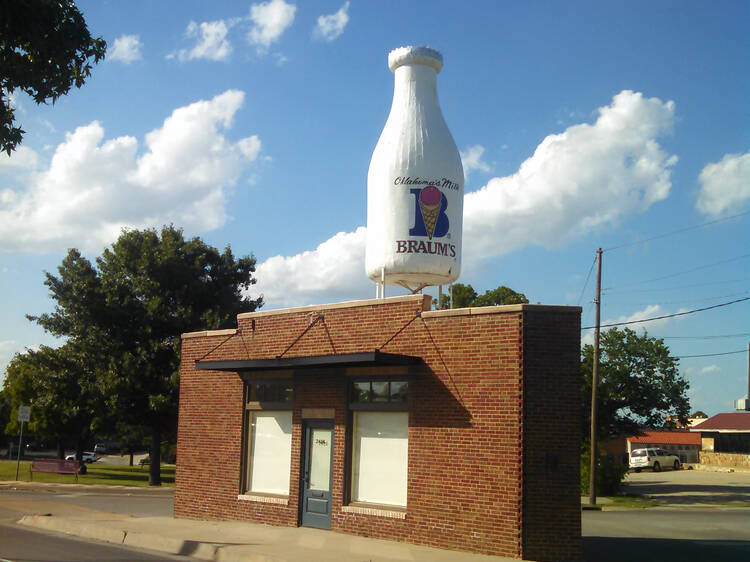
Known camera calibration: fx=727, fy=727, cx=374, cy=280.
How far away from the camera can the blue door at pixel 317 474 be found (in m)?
15.6

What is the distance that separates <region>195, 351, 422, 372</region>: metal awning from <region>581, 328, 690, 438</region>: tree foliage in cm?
2503

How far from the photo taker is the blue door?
15.6 m

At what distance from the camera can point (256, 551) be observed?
1279cm

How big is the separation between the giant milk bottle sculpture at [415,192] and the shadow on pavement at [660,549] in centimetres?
659

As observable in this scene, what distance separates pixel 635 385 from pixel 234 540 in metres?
30.1

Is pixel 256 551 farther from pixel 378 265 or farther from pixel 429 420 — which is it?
pixel 378 265

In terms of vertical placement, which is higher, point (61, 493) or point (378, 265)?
point (378, 265)

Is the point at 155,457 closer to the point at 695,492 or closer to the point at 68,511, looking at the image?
the point at 68,511

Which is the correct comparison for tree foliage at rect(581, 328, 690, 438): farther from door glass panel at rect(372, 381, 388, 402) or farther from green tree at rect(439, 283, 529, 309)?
door glass panel at rect(372, 381, 388, 402)

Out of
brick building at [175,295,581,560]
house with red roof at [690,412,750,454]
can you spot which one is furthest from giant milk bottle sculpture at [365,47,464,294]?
house with red roof at [690,412,750,454]

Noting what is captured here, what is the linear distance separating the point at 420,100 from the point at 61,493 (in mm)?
19446

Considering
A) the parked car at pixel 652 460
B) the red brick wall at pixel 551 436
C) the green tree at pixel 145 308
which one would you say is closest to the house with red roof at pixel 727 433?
the parked car at pixel 652 460

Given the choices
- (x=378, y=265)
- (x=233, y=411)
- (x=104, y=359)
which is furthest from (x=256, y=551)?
(x=104, y=359)

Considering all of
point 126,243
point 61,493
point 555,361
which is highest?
point 126,243
